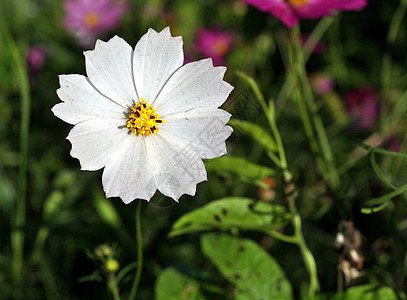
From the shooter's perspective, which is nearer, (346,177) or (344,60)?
(346,177)

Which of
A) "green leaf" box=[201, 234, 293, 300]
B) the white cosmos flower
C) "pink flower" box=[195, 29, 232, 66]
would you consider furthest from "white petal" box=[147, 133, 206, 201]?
"pink flower" box=[195, 29, 232, 66]

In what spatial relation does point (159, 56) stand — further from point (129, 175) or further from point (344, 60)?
point (344, 60)

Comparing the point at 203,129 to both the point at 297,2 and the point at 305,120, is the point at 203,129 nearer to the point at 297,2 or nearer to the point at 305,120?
the point at 305,120

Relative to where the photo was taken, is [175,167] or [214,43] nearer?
[175,167]

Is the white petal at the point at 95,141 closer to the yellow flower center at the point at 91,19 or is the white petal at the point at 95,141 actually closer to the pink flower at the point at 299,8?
the pink flower at the point at 299,8

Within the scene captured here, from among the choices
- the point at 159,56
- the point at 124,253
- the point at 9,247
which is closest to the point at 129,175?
the point at 159,56

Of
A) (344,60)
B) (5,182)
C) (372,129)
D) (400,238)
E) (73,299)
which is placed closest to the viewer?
(400,238)

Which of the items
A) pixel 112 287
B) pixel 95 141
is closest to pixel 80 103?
pixel 95 141
